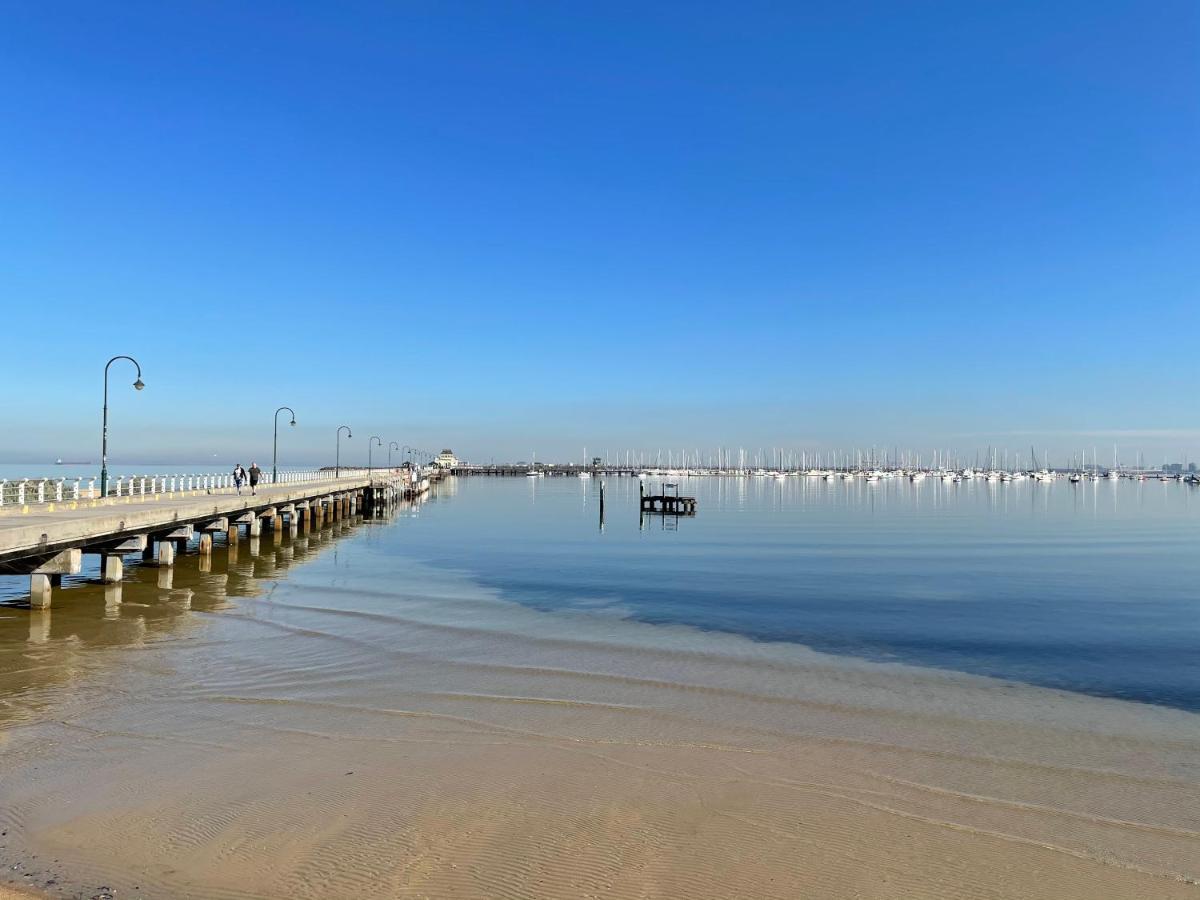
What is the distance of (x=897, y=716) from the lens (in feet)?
41.7

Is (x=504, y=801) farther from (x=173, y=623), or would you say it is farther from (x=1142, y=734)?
(x=173, y=623)

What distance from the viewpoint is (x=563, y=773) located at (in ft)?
31.8

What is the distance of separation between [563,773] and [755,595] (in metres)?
17.1

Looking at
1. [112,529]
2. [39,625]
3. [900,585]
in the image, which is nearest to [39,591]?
[39,625]

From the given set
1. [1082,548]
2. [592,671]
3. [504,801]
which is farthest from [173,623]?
[1082,548]

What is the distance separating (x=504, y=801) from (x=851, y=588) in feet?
70.4

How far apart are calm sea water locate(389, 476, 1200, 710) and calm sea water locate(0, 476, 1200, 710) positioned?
0.10 meters

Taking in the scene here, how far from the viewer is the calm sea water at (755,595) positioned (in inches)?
690

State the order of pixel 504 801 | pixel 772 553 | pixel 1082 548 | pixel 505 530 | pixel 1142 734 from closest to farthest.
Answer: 1. pixel 504 801
2. pixel 1142 734
3. pixel 772 553
4. pixel 1082 548
5. pixel 505 530

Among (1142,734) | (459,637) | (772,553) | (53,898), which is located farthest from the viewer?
(772,553)

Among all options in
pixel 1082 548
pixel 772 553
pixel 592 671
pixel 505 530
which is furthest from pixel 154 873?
pixel 1082 548

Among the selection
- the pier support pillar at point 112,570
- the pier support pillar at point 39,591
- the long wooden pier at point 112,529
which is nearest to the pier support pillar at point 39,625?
the pier support pillar at point 39,591

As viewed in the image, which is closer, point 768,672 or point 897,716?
point 897,716

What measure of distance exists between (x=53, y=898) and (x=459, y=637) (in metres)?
11.9
